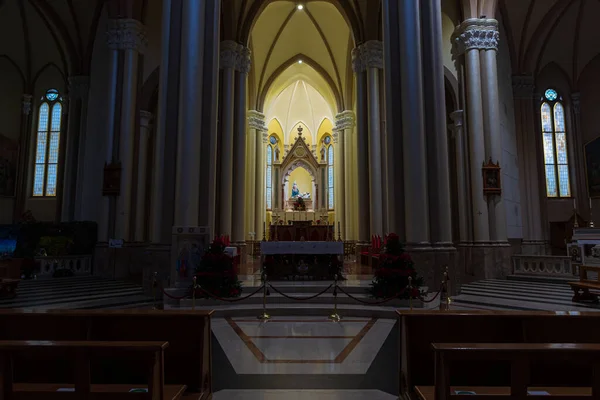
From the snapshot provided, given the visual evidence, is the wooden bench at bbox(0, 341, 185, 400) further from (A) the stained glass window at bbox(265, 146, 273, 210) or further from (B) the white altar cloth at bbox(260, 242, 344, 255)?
(A) the stained glass window at bbox(265, 146, 273, 210)

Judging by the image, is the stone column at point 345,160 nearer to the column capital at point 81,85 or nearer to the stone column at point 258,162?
the stone column at point 258,162

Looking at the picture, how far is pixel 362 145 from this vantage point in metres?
15.9

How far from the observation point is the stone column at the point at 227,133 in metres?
14.3

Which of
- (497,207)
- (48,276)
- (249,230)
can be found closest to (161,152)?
(48,276)

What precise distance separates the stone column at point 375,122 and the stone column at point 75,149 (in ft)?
40.5

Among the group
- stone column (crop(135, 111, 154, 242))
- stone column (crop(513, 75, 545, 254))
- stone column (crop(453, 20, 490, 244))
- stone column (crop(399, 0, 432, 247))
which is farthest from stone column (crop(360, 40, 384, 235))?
stone column (crop(135, 111, 154, 242))

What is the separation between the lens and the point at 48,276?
12.4 m

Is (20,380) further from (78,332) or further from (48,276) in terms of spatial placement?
(48,276)

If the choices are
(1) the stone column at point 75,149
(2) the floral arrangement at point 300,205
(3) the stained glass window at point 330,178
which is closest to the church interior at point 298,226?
(1) the stone column at point 75,149

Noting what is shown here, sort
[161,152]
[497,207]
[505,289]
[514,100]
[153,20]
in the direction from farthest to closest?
1. [514,100]
2. [153,20]
3. [497,207]
4. [505,289]
5. [161,152]

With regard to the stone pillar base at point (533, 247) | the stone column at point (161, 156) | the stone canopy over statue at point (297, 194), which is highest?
the stone canopy over statue at point (297, 194)

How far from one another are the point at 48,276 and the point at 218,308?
27.6 feet

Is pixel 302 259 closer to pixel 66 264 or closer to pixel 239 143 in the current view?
pixel 239 143

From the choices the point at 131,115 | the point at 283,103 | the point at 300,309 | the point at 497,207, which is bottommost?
the point at 300,309
